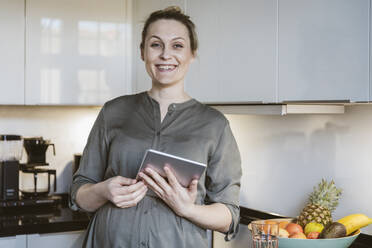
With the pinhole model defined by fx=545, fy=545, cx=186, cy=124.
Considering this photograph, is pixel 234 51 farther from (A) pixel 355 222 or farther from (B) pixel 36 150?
(B) pixel 36 150

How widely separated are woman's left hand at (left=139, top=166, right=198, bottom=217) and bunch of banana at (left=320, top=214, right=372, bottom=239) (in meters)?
0.64

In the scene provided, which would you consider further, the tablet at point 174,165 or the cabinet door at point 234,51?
the cabinet door at point 234,51

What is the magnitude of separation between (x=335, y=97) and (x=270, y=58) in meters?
0.38

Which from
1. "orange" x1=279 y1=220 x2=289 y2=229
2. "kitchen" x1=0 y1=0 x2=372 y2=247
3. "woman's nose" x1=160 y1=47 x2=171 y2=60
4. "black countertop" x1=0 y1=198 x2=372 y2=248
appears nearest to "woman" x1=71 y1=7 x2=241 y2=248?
"woman's nose" x1=160 y1=47 x2=171 y2=60

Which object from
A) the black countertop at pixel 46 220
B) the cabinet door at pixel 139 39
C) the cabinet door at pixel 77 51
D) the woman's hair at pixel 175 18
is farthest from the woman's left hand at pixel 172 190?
the cabinet door at pixel 77 51

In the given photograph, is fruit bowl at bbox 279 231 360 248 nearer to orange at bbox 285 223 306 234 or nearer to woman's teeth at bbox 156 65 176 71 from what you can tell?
orange at bbox 285 223 306 234

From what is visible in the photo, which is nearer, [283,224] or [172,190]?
[172,190]

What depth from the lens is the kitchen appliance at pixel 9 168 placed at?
→ 3.18m

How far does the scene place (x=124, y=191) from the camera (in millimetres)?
1671

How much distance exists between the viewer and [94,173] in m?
1.89

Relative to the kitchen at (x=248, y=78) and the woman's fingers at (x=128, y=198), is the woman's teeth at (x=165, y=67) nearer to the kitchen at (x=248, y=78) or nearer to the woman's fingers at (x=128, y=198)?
the woman's fingers at (x=128, y=198)

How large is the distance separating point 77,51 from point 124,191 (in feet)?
5.64

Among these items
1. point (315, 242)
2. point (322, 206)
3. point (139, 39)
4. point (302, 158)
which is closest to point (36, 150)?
point (139, 39)

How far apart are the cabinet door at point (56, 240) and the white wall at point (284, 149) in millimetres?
701
